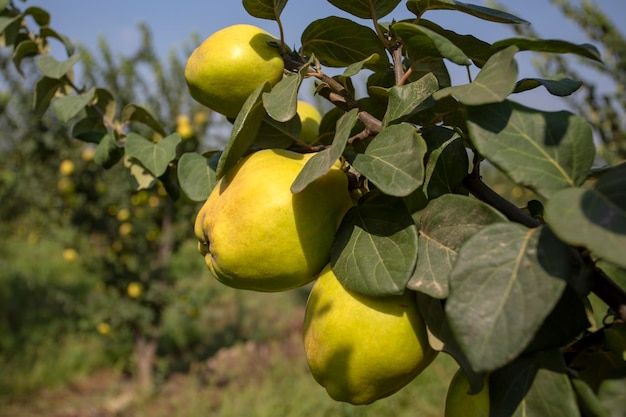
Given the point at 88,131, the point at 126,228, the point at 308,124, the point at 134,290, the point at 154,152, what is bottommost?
the point at 134,290

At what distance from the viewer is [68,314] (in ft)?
14.7

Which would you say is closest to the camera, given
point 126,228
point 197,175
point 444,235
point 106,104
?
point 444,235

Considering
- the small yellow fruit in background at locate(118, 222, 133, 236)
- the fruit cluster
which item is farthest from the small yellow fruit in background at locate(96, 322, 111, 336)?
the fruit cluster

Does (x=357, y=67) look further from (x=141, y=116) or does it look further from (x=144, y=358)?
(x=144, y=358)

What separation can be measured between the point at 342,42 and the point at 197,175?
0.85 ft

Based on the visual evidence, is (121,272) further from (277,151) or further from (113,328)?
(277,151)

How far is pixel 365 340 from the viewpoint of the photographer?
19.5 inches

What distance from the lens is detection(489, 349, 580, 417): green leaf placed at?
0.38 m

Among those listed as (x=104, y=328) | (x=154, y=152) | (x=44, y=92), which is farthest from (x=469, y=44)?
(x=104, y=328)

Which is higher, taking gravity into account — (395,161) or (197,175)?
(395,161)

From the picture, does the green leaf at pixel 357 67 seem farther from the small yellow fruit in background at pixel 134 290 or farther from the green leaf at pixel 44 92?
the small yellow fruit in background at pixel 134 290

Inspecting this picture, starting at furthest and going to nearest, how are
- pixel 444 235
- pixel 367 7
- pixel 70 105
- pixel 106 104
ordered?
pixel 106 104, pixel 70 105, pixel 367 7, pixel 444 235

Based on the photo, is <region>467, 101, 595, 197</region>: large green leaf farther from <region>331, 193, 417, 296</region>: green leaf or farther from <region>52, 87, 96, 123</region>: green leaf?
<region>52, 87, 96, 123</region>: green leaf

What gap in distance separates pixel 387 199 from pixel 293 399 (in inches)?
109
